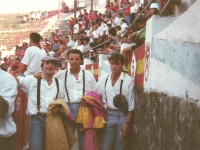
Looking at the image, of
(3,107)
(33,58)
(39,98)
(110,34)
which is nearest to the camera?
(3,107)

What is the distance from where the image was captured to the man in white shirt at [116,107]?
504 centimetres

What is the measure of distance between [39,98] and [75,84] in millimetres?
545

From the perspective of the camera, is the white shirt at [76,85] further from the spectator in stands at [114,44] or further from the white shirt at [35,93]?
the spectator in stands at [114,44]

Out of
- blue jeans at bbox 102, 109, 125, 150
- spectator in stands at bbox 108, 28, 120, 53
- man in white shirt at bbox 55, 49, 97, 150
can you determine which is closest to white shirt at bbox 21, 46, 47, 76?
spectator in stands at bbox 108, 28, 120, 53

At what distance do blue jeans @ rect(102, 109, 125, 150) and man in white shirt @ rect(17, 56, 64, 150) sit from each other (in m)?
0.69

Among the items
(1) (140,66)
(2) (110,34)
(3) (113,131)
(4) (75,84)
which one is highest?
(2) (110,34)

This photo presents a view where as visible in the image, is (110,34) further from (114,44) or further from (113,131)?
(113,131)

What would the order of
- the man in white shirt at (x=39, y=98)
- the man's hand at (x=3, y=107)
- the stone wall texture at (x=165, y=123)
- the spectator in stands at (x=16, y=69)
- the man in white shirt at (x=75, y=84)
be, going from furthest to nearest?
the spectator in stands at (x=16, y=69), the man in white shirt at (x=75, y=84), the man in white shirt at (x=39, y=98), the man's hand at (x=3, y=107), the stone wall texture at (x=165, y=123)

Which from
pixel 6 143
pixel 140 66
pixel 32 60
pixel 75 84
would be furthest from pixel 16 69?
pixel 6 143

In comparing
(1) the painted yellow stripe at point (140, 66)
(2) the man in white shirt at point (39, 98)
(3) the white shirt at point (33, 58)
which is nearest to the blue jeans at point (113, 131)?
(2) the man in white shirt at point (39, 98)

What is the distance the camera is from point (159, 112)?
4.58m

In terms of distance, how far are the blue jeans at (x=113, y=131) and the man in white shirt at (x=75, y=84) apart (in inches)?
12.0

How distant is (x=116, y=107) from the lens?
4992 millimetres

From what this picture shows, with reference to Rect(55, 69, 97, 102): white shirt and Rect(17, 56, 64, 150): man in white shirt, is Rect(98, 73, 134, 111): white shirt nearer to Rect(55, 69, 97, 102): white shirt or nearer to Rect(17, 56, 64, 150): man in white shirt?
Rect(55, 69, 97, 102): white shirt
